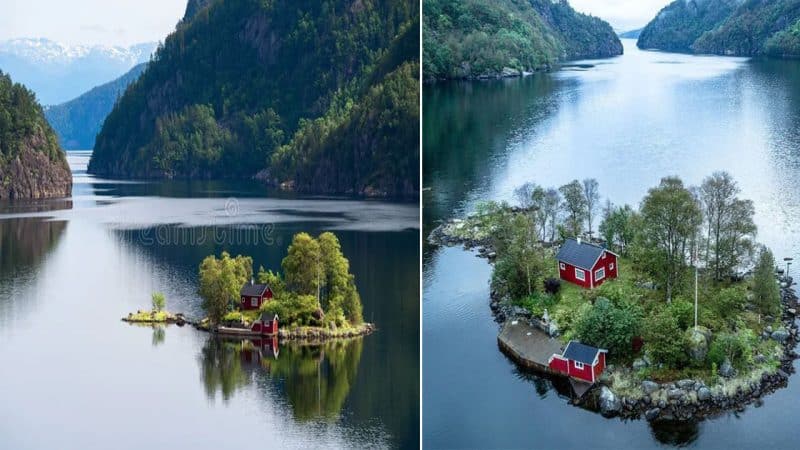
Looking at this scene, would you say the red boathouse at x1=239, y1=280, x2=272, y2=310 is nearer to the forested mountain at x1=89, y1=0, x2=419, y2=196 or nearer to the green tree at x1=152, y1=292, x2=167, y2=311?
the green tree at x1=152, y1=292, x2=167, y2=311

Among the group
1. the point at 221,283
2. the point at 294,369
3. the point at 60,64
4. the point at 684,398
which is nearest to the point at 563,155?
the point at 684,398

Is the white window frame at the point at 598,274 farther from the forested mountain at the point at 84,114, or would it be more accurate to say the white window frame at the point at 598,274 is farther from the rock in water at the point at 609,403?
the forested mountain at the point at 84,114

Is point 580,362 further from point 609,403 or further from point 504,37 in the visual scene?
point 504,37

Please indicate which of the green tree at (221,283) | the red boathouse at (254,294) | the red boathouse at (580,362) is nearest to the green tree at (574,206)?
the red boathouse at (580,362)

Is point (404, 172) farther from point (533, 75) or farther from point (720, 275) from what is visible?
point (720, 275)

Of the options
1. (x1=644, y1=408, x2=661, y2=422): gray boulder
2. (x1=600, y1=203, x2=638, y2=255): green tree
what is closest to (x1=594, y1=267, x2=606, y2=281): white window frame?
(x1=600, y1=203, x2=638, y2=255): green tree
